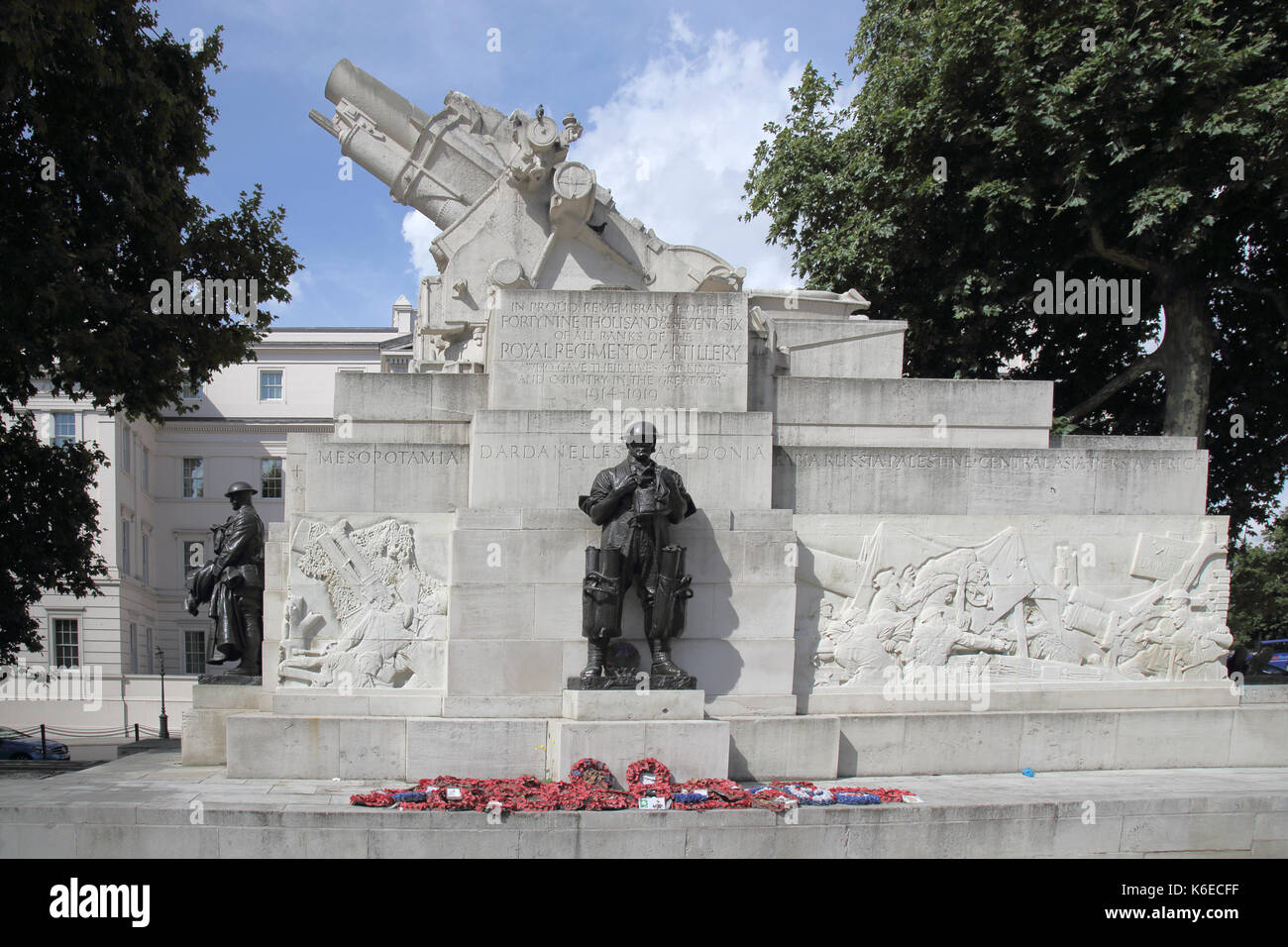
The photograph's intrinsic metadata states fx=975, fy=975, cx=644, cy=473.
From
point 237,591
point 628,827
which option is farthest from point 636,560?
point 237,591

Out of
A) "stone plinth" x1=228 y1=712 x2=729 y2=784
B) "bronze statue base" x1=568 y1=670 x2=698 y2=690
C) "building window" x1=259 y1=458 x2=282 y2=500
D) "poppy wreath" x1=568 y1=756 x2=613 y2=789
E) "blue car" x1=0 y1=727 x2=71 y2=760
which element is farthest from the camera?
"building window" x1=259 y1=458 x2=282 y2=500

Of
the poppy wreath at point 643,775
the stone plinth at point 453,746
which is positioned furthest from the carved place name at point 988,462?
the poppy wreath at point 643,775

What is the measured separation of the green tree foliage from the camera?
41469mm

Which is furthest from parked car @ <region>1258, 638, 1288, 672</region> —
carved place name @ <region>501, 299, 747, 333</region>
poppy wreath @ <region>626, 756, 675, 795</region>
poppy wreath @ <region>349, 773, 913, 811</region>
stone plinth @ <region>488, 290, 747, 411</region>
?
poppy wreath @ <region>626, 756, 675, 795</region>

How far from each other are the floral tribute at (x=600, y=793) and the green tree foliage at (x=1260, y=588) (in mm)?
36024

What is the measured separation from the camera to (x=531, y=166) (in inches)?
614

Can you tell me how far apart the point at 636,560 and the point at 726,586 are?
1352mm

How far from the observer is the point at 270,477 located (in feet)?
168

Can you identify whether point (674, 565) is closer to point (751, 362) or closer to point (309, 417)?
point (751, 362)

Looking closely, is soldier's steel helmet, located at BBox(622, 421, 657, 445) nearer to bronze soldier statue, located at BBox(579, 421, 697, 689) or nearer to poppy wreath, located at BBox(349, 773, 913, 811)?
bronze soldier statue, located at BBox(579, 421, 697, 689)

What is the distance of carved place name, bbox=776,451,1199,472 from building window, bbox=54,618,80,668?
138 feet

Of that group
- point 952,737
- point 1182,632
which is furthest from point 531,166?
point 1182,632
